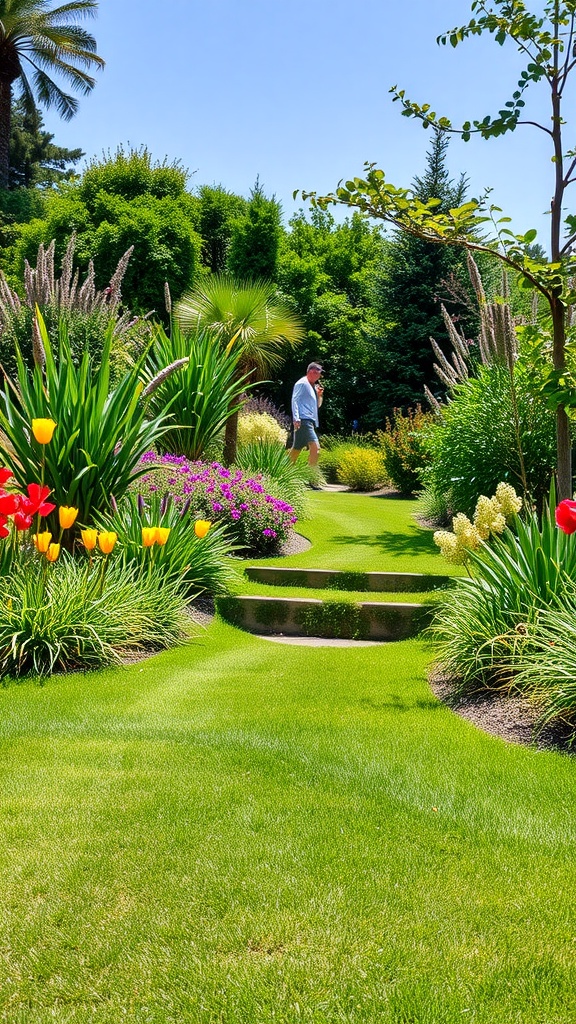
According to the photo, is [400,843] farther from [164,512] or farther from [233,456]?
[233,456]

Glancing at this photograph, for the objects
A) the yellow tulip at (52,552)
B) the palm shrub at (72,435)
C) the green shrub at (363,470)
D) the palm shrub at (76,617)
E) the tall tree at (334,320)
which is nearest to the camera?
the yellow tulip at (52,552)

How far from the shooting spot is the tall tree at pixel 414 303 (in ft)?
72.7

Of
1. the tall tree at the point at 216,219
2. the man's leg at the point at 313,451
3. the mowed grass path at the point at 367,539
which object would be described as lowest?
the mowed grass path at the point at 367,539

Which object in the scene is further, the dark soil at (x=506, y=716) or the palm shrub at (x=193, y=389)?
the palm shrub at (x=193, y=389)

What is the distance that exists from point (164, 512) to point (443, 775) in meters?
3.74

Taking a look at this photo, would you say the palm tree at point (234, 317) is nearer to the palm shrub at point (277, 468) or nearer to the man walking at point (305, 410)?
the palm shrub at point (277, 468)

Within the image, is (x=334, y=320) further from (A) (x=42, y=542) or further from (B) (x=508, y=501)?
(A) (x=42, y=542)

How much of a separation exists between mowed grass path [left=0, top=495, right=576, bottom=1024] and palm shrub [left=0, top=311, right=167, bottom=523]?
2066 mm

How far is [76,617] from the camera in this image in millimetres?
4996

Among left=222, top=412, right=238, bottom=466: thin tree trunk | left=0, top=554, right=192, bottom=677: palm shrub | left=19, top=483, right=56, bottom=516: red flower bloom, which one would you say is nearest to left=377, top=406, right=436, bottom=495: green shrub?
left=222, top=412, right=238, bottom=466: thin tree trunk

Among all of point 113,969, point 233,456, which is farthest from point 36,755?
point 233,456

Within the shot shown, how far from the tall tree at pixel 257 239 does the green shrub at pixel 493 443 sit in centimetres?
1768

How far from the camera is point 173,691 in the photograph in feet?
14.9

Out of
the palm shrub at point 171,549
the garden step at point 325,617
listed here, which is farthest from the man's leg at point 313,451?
the garden step at point 325,617
